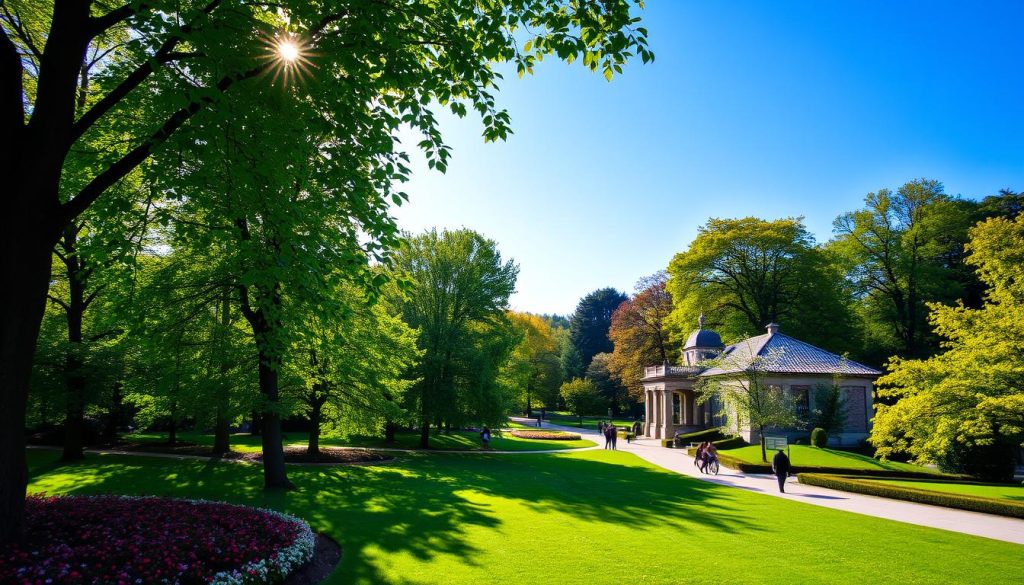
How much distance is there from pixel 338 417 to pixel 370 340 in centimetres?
495

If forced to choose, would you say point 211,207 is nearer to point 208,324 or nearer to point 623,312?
point 208,324

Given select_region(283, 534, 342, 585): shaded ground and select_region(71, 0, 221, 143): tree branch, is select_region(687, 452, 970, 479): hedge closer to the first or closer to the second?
select_region(283, 534, 342, 585): shaded ground

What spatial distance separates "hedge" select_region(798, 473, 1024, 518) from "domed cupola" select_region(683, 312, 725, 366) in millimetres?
23022

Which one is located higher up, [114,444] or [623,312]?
[623,312]

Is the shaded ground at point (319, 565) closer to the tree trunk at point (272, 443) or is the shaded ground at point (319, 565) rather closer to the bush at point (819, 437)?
the tree trunk at point (272, 443)

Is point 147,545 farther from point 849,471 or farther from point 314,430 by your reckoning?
point 849,471

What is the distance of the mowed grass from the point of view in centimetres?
922

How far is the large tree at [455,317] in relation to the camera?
2922cm

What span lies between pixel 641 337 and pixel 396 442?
34.8 metres

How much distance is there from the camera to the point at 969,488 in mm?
21547

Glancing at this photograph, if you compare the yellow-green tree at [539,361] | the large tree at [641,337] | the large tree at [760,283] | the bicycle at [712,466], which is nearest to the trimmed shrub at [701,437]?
the large tree at [760,283]

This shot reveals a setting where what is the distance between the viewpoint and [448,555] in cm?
970

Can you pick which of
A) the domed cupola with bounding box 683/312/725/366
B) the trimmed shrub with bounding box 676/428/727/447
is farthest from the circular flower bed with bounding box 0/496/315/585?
the domed cupola with bounding box 683/312/725/366

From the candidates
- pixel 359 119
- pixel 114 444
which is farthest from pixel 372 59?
pixel 114 444
